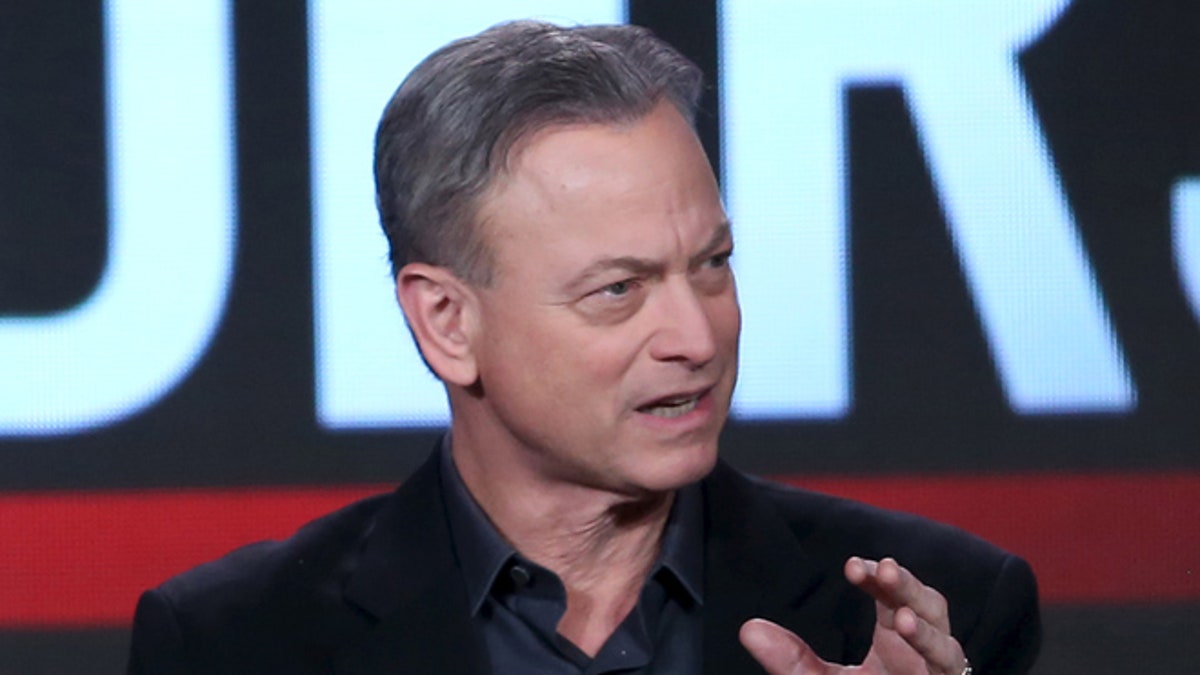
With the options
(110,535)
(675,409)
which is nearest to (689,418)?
(675,409)

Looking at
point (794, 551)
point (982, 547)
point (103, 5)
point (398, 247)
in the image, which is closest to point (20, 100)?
point (103, 5)

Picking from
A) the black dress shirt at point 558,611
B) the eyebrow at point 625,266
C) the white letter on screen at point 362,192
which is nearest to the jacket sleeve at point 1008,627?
the black dress shirt at point 558,611

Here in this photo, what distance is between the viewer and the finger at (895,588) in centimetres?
150

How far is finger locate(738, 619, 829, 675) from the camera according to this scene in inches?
62.6

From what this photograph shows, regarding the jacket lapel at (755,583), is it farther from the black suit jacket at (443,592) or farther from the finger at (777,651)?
the finger at (777,651)

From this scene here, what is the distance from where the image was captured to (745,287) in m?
2.44

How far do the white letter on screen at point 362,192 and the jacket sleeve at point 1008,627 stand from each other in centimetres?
78

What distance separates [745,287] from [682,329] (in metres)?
0.69

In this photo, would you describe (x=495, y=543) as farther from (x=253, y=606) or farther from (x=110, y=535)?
(x=110, y=535)

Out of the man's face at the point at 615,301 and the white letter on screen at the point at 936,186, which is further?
the white letter on screen at the point at 936,186

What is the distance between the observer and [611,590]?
6.29 ft

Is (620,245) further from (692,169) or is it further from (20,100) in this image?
(20,100)

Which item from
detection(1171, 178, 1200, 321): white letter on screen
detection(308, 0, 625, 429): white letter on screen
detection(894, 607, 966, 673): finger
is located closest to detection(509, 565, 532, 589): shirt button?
detection(894, 607, 966, 673): finger

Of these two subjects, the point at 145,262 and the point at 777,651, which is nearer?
the point at 777,651
